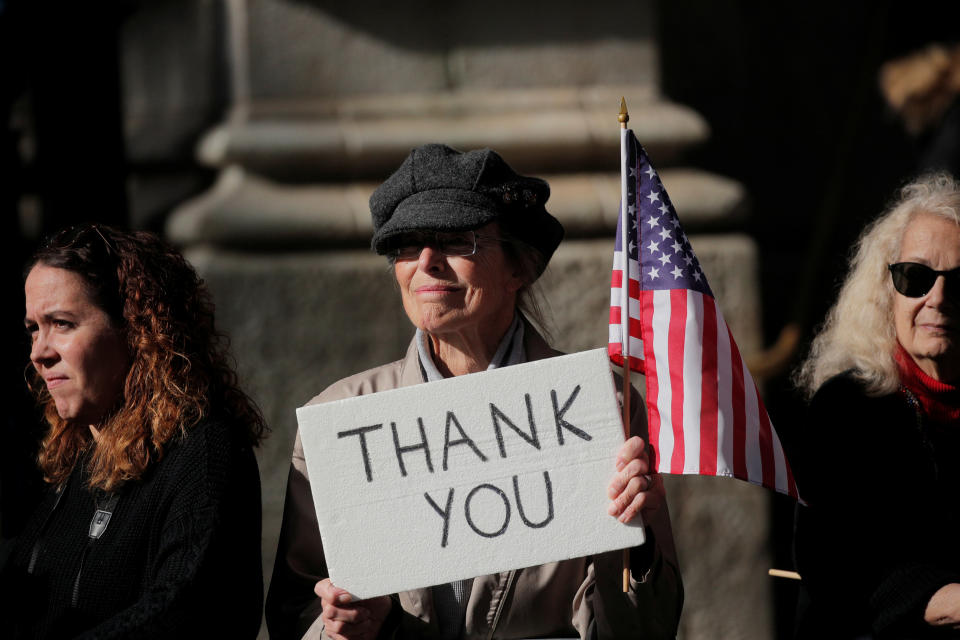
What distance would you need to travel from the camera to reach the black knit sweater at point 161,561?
8.18ft

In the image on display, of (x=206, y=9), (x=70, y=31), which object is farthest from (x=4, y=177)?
(x=206, y=9)

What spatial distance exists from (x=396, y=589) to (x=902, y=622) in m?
1.20

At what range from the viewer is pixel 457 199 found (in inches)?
107

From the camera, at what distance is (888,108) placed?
580 centimetres

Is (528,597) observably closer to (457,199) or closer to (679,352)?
(679,352)

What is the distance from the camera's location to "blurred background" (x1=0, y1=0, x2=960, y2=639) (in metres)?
4.46

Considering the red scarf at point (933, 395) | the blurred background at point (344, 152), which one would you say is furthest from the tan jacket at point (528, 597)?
the blurred background at point (344, 152)

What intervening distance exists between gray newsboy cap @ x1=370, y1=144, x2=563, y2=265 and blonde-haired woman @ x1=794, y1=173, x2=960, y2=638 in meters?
0.87

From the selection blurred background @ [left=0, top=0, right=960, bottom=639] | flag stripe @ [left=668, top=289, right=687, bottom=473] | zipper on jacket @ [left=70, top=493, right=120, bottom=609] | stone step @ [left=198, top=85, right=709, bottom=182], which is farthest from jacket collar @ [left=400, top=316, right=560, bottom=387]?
stone step @ [left=198, top=85, right=709, bottom=182]

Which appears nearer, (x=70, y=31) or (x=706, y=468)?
(x=706, y=468)

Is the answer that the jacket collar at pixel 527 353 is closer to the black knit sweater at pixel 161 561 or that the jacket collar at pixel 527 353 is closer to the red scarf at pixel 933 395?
the black knit sweater at pixel 161 561

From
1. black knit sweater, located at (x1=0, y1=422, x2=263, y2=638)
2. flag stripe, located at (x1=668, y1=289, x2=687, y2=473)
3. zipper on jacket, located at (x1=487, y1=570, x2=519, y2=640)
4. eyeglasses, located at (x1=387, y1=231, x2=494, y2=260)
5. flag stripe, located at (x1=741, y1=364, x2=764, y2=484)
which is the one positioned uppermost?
eyeglasses, located at (x1=387, y1=231, x2=494, y2=260)

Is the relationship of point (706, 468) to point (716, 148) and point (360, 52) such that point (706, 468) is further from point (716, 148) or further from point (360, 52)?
point (716, 148)

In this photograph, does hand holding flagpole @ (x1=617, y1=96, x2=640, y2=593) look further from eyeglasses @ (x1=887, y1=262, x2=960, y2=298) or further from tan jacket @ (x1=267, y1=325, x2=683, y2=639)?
eyeglasses @ (x1=887, y1=262, x2=960, y2=298)
